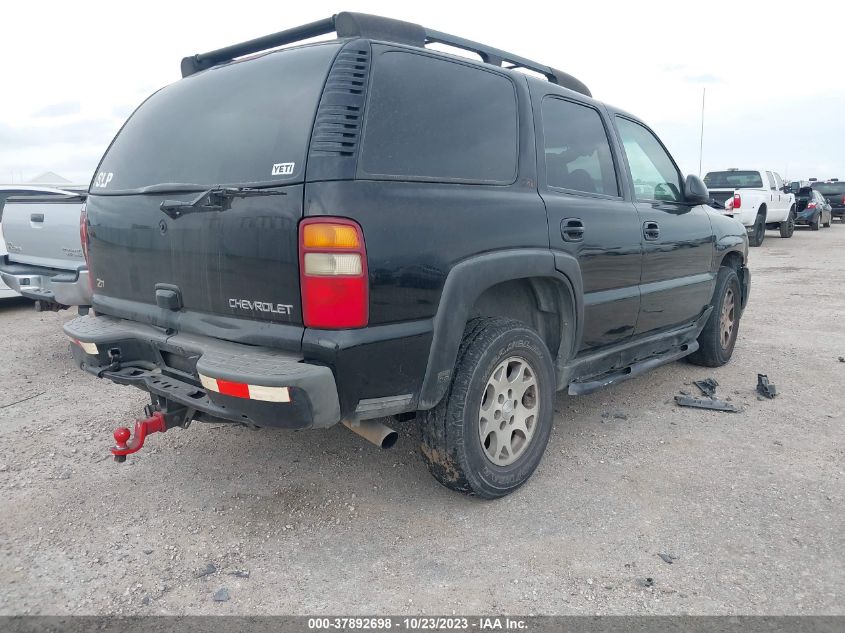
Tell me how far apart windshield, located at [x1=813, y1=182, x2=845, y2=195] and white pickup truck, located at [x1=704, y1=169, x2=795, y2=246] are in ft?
31.1

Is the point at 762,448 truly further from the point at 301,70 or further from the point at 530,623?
the point at 301,70

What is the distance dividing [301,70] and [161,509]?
2085 millimetres

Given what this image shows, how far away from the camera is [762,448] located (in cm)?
371

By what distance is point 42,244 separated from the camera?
6.13 meters

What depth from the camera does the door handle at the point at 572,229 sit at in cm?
329

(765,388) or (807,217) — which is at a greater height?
(807,217)

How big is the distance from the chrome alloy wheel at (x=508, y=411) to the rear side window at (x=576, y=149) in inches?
39.0

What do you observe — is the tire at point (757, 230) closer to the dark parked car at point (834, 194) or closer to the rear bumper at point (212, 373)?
the dark parked car at point (834, 194)

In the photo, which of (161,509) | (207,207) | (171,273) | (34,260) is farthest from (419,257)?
(34,260)

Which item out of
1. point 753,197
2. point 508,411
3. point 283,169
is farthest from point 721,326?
point 753,197

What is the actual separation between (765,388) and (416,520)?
305cm

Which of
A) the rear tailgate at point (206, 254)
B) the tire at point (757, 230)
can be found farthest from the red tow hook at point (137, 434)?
the tire at point (757, 230)

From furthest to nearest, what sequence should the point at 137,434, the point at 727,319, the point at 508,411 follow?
the point at 727,319
the point at 508,411
the point at 137,434

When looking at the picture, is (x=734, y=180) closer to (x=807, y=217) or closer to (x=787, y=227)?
(x=787, y=227)
